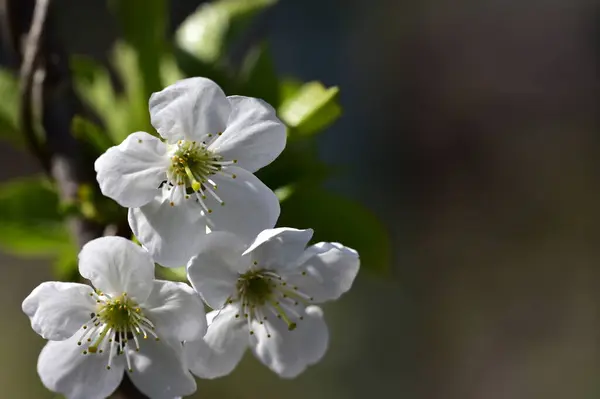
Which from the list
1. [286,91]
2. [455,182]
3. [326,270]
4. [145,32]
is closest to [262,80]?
[286,91]

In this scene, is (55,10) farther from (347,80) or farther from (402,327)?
(347,80)

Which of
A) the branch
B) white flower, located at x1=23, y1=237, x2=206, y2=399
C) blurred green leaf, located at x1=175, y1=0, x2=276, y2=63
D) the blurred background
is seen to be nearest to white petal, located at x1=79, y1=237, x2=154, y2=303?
white flower, located at x1=23, y1=237, x2=206, y2=399

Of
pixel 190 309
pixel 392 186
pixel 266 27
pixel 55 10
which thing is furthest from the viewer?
pixel 266 27

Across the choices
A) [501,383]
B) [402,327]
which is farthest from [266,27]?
[501,383]

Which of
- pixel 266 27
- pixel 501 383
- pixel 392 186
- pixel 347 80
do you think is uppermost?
pixel 266 27

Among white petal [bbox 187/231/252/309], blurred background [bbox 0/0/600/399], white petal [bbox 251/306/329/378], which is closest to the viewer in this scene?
white petal [bbox 187/231/252/309]

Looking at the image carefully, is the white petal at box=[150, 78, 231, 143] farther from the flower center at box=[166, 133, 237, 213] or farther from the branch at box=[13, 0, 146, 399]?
the branch at box=[13, 0, 146, 399]

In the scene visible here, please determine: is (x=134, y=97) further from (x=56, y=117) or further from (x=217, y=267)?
(x=217, y=267)
